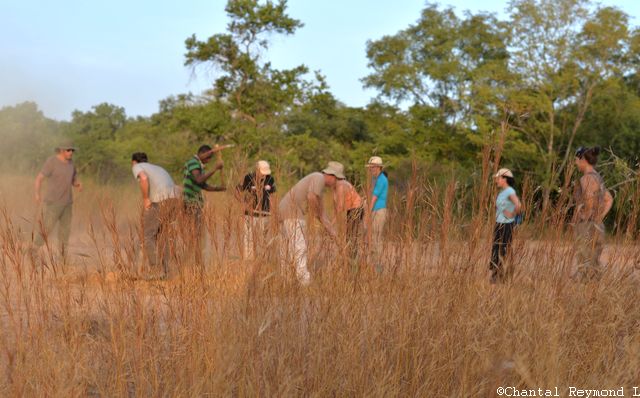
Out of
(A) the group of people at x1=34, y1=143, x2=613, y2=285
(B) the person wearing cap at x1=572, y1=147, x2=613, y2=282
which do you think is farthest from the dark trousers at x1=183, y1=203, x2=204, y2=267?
(B) the person wearing cap at x1=572, y1=147, x2=613, y2=282

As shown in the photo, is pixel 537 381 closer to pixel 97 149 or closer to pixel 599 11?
pixel 599 11

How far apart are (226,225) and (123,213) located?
340 inches

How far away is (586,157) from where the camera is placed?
578cm

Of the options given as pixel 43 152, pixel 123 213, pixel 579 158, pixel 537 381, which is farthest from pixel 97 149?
pixel 537 381

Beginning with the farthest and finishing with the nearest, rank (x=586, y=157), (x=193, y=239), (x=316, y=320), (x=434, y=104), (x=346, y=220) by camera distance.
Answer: (x=434, y=104) → (x=586, y=157) → (x=346, y=220) → (x=193, y=239) → (x=316, y=320)

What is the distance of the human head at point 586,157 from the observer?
5.65m

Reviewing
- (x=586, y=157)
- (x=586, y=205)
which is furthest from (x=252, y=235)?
(x=586, y=157)

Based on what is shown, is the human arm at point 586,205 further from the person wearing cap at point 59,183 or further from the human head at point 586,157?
the person wearing cap at point 59,183

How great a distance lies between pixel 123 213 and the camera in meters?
11.6

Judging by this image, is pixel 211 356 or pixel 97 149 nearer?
pixel 211 356

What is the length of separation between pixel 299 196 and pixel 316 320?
2003mm

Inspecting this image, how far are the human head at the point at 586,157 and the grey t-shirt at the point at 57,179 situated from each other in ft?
19.5

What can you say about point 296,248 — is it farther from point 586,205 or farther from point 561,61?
point 561,61

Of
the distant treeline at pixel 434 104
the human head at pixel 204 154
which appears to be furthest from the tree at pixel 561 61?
the human head at pixel 204 154
